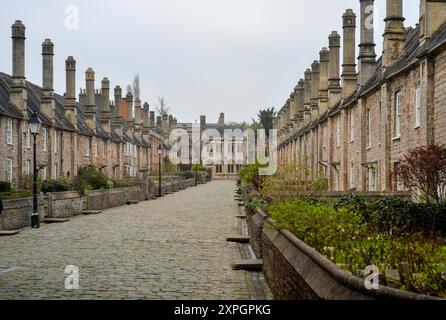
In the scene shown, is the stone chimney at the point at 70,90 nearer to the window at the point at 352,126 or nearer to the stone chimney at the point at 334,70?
the stone chimney at the point at 334,70

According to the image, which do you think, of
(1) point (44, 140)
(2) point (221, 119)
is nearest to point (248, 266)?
(1) point (44, 140)

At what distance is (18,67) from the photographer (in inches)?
1610

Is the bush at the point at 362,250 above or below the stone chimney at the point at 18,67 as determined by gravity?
below

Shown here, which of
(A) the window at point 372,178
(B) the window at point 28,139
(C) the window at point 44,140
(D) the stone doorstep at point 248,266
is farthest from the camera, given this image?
(C) the window at point 44,140

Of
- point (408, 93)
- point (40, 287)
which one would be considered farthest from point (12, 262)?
point (408, 93)

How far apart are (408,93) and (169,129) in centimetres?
8930

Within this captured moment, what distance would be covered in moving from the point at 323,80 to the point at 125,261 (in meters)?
33.7

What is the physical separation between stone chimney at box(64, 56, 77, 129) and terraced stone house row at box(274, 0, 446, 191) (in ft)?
67.6

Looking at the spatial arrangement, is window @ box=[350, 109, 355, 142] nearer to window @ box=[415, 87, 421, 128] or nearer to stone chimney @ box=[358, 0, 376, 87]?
stone chimney @ box=[358, 0, 376, 87]

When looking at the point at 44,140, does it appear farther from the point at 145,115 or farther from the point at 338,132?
the point at 145,115

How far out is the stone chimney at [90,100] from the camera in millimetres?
53031

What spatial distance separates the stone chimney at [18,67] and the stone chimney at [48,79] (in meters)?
2.47

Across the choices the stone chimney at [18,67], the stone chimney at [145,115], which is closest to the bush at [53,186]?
the stone chimney at [18,67]
